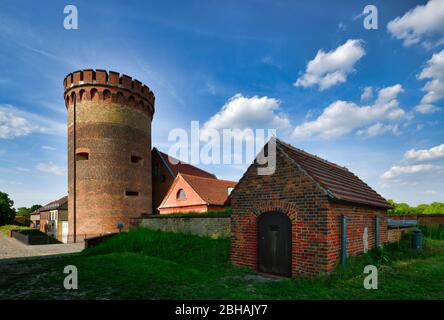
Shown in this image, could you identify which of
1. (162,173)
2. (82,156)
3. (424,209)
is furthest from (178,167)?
(424,209)

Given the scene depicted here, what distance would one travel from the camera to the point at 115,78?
24281 mm

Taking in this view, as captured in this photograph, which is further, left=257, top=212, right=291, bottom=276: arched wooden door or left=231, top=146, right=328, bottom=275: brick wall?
left=257, top=212, right=291, bottom=276: arched wooden door

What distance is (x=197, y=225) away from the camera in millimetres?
14875

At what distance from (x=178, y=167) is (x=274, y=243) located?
25.5m

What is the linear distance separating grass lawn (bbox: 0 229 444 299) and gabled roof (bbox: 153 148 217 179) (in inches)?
779

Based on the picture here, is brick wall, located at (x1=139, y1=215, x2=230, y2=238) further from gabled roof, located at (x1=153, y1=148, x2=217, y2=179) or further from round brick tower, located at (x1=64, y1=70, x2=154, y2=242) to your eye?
gabled roof, located at (x1=153, y1=148, x2=217, y2=179)

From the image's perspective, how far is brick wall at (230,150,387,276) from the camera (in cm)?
732

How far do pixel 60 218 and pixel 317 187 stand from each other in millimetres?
35978

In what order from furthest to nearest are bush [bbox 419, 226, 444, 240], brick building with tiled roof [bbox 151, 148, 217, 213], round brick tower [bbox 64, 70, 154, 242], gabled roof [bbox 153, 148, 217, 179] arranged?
gabled roof [bbox 153, 148, 217, 179]
brick building with tiled roof [bbox 151, 148, 217, 213]
round brick tower [bbox 64, 70, 154, 242]
bush [bbox 419, 226, 444, 240]

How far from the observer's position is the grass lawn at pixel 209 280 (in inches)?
246

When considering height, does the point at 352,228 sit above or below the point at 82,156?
below

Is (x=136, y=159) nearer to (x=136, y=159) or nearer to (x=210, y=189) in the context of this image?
(x=136, y=159)

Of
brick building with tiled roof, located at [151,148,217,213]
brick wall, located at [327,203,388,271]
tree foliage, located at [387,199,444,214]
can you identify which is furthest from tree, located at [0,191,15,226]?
tree foliage, located at [387,199,444,214]

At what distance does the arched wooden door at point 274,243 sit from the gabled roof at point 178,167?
21.5 meters
